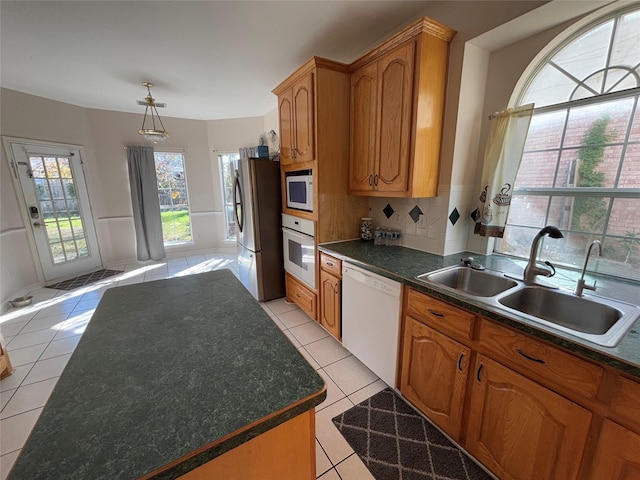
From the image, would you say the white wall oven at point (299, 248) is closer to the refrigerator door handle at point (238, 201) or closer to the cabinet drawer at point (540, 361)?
the refrigerator door handle at point (238, 201)

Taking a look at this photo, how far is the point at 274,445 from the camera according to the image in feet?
2.23

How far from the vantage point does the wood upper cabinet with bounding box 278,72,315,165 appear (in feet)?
7.32

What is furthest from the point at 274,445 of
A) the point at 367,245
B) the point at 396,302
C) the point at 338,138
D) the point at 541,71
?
the point at 541,71

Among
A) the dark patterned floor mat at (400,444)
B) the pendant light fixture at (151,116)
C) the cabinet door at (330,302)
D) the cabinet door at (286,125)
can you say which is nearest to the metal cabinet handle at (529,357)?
the dark patterned floor mat at (400,444)

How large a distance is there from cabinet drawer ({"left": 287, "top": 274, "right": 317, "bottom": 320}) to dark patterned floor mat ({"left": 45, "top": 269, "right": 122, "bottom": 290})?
121 inches

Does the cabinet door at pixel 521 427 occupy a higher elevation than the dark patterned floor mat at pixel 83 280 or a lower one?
higher

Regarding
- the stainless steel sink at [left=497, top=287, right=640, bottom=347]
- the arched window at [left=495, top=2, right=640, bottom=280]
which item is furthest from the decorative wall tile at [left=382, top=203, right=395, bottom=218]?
the stainless steel sink at [left=497, top=287, right=640, bottom=347]

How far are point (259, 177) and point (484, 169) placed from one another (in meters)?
2.09

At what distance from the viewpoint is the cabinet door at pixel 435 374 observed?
1351 millimetres

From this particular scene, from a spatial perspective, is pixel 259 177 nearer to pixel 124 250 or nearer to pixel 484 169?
pixel 484 169

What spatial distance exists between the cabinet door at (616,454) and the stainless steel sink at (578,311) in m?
0.28

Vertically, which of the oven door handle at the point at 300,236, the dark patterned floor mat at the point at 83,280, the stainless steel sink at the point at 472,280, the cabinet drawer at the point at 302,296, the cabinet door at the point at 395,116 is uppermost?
the cabinet door at the point at 395,116

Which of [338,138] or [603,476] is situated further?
[338,138]

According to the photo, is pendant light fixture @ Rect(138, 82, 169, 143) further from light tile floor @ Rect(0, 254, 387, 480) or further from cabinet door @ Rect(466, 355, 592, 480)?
cabinet door @ Rect(466, 355, 592, 480)
